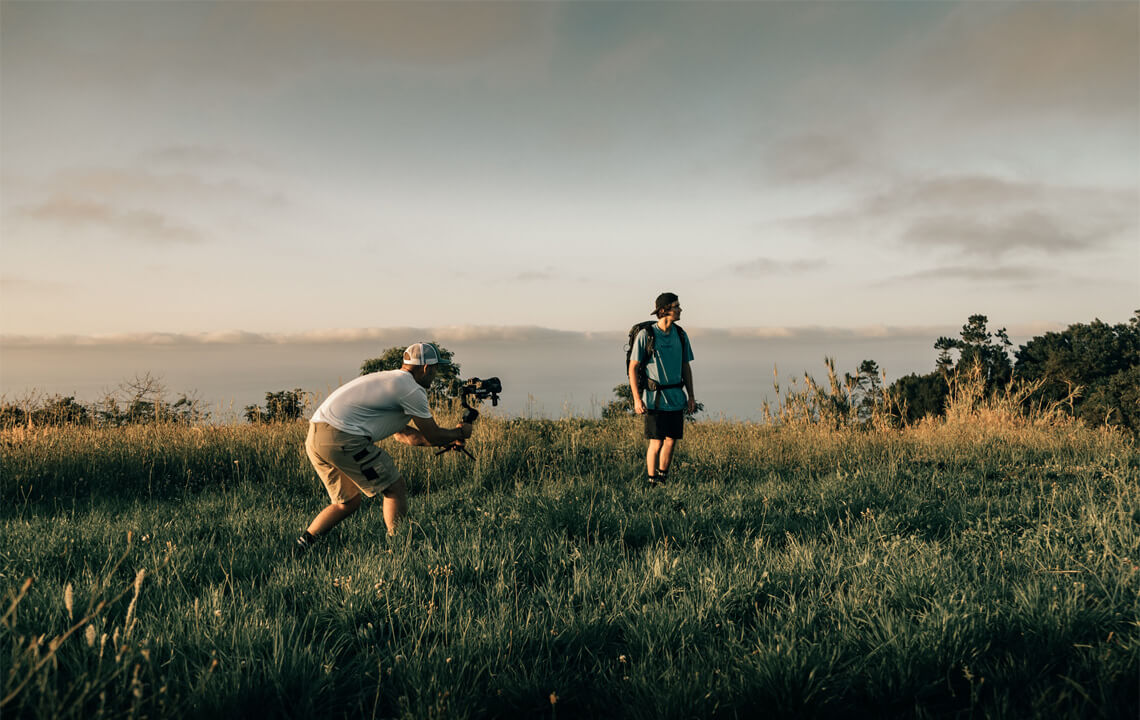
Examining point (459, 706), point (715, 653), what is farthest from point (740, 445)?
point (459, 706)

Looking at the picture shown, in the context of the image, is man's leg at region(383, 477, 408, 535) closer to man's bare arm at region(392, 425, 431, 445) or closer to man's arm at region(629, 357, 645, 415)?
man's bare arm at region(392, 425, 431, 445)

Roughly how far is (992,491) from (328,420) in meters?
6.89

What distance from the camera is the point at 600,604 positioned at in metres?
3.80

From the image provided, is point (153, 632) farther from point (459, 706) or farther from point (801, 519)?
point (801, 519)

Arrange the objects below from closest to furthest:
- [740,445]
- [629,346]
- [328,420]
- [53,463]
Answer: [328,420] → [629,346] → [53,463] → [740,445]

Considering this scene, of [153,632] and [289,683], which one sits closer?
[289,683]

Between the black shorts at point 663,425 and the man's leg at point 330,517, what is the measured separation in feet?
12.2

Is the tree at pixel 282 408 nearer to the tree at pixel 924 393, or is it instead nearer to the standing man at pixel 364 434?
the standing man at pixel 364 434

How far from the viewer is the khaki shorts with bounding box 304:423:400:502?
5.75 metres

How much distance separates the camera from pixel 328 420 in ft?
19.0

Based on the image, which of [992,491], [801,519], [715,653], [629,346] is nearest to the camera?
[715,653]

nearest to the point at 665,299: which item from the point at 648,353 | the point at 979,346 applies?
the point at 648,353

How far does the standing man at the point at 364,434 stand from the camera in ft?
18.8

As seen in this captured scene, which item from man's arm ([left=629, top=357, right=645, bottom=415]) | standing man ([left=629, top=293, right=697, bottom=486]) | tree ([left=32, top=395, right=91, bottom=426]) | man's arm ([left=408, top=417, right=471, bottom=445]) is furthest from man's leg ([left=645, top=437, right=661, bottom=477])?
tree ([left=32, top=395, right=91, bottom=426])
